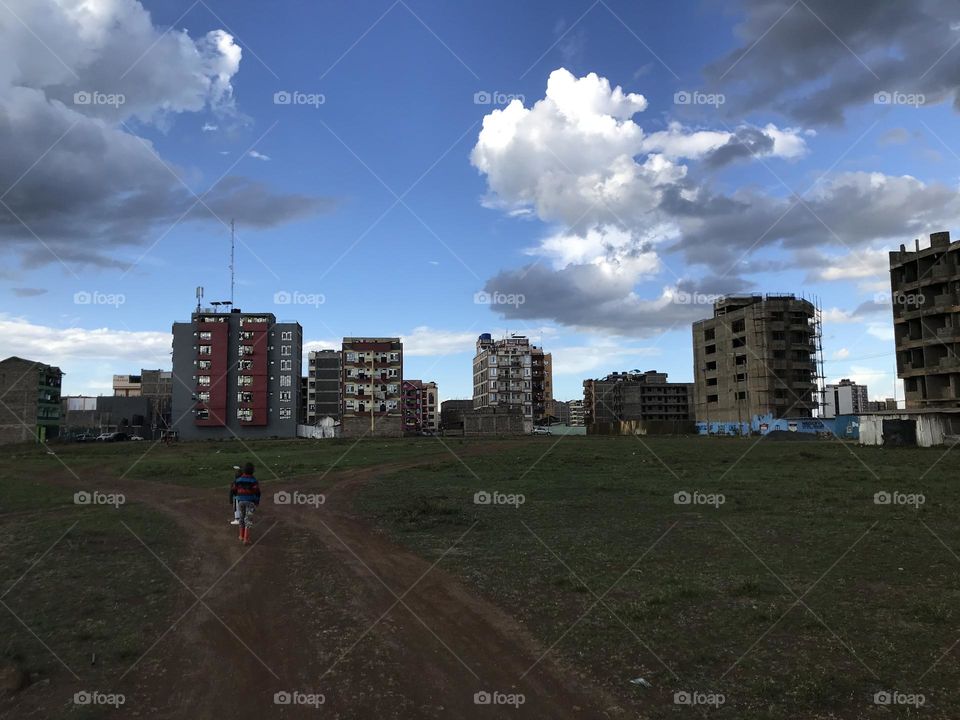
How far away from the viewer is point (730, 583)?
1370cm

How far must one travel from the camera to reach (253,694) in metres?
8.64

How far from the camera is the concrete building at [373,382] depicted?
130875 millimetres

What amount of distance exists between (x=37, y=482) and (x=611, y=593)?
39.5 m

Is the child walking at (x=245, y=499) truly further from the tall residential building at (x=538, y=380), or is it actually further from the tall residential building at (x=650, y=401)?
the tall residential building at (x=650, y=401)

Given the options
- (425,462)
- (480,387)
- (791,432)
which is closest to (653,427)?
(791,432)

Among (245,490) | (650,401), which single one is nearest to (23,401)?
(245,490)

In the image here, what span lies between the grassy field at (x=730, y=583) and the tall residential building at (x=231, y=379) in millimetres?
103438

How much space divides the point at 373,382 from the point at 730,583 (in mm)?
122807

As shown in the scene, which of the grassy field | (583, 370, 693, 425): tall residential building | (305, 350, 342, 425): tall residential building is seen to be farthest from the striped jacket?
(583, 370, 693, 425): tall residential building

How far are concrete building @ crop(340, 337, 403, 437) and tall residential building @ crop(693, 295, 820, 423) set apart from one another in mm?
70002

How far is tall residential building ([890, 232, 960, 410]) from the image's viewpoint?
76.4 meters

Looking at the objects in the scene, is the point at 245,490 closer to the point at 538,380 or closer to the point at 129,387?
the point at 538,380

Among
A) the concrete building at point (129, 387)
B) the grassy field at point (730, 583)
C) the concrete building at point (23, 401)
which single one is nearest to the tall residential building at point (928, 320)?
the grassy field at point (730, 583)

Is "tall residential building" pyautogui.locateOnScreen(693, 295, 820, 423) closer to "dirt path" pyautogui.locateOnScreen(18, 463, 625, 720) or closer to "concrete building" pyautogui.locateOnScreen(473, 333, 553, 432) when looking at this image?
"concrete building" pyautogui.locateOnScreen(473, 333, 553, 432)
